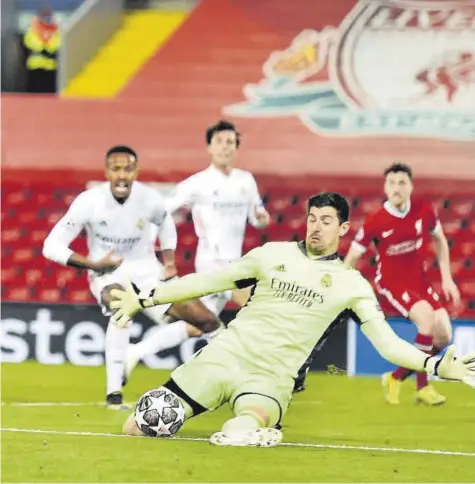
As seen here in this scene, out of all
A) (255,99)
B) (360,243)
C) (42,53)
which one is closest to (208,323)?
(360,243)

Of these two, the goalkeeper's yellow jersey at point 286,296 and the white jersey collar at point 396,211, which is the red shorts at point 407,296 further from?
the goalkeeper's yellow jersey at point 286,296

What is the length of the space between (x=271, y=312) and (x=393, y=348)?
0.73 metres

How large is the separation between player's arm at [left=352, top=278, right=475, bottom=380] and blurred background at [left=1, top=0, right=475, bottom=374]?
21.0 feet

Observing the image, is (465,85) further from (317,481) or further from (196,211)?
(317,481)

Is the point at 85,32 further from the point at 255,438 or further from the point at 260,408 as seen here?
the point at 255,438

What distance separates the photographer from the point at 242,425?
675cm

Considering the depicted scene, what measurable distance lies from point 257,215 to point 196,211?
1.84 ft

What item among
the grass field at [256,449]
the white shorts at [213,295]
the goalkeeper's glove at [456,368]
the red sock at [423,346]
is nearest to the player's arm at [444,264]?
the red sock at [423,346]

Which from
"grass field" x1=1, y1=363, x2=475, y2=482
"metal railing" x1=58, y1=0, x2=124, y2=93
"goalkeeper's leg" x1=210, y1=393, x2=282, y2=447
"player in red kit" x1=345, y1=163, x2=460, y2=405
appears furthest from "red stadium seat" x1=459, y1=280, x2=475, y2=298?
"goalkeeper's leg" x1=210, y1=393, x2=282, y2=447

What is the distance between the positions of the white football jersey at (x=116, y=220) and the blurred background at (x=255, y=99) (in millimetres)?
3846

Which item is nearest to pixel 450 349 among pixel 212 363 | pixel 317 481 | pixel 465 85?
pixel 317 481

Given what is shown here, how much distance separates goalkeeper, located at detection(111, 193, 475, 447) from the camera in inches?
270

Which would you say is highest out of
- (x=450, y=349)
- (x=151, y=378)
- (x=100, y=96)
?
(x=100, y=96)

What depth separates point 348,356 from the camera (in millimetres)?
11586
